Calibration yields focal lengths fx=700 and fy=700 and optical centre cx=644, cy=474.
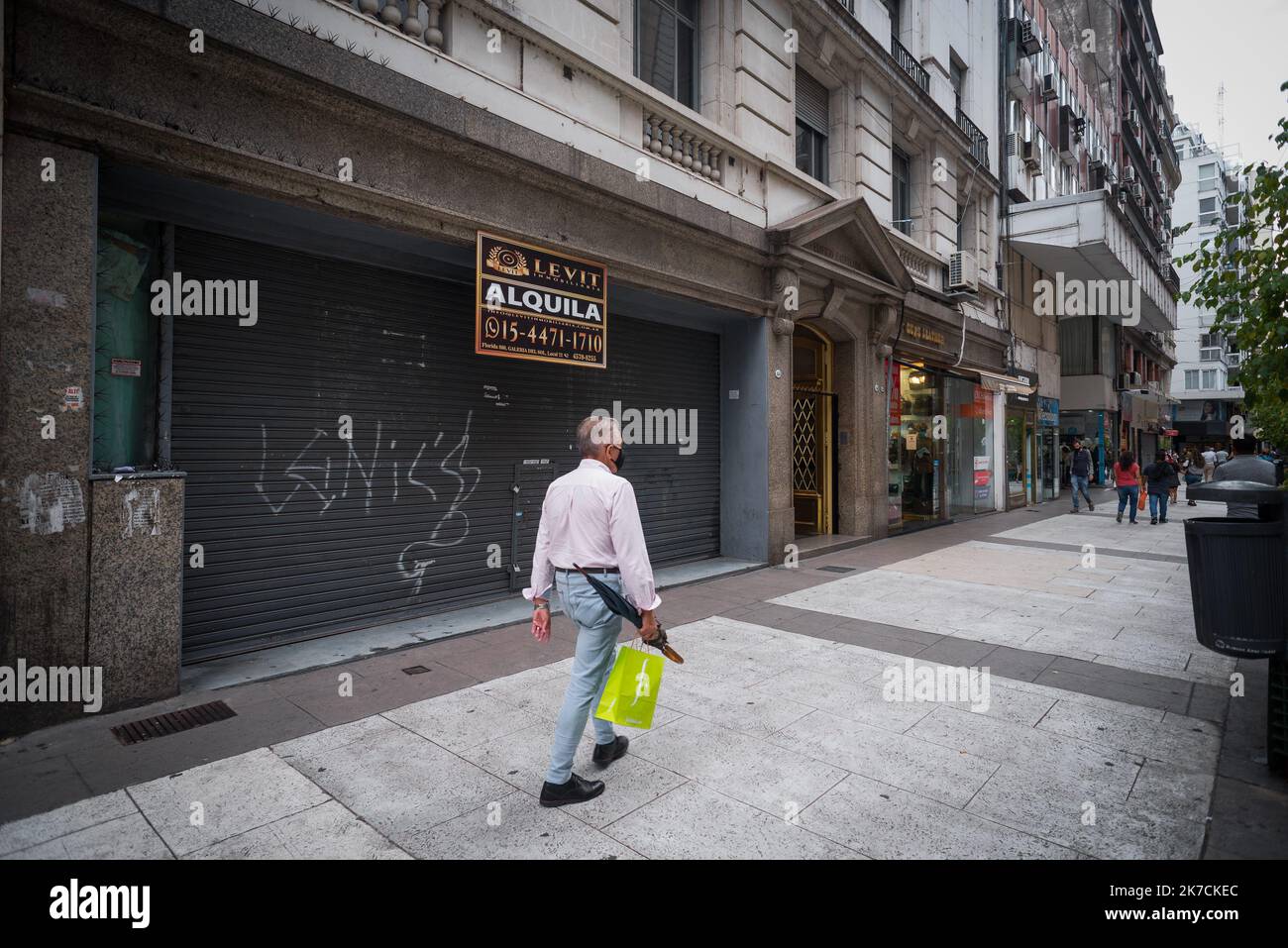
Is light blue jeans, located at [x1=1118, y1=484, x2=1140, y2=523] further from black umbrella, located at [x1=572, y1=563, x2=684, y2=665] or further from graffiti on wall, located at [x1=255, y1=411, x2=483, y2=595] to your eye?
black umbrella, located at [x1=572, y1=563, x2=684, y2=665]

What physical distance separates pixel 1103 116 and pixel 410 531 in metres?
35.8

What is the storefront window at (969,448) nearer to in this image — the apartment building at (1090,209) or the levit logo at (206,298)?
the apartment building at (1090,209)

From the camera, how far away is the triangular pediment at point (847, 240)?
10617mm

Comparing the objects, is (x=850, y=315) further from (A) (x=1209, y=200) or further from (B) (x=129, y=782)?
(A) (x=1209, y=200)

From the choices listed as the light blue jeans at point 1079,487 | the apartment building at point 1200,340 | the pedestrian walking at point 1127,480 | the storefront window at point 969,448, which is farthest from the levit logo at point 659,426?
the apartment building at point 1200,340

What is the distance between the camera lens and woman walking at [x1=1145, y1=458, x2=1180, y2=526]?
52.7 ft

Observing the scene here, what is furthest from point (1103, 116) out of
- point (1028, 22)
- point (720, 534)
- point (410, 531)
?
point (410, 531)

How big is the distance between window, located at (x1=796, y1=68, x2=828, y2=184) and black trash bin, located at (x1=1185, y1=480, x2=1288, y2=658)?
9791 millimetres

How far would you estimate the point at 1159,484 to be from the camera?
16.1 m

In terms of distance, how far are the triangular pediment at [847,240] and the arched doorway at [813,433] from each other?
59.9 inches

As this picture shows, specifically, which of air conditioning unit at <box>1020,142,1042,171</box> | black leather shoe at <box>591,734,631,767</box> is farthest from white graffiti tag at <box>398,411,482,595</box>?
air conditioning unit at <box>1020,142,1042,171</box>

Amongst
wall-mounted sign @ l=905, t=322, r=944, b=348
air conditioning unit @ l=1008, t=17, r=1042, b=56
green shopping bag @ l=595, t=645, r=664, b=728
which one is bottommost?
green shopping bag @ l=595, t=645, r=664, b=728

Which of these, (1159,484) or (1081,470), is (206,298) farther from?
(1081,470)
